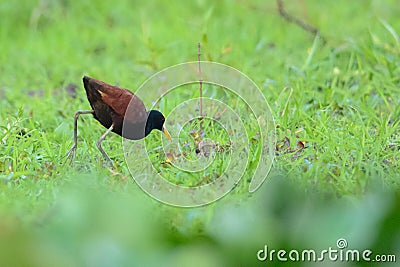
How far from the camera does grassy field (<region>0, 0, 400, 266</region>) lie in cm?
85

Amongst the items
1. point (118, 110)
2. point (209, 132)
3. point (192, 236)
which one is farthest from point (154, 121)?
point (192, 236)

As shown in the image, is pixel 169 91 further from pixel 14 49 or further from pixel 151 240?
pixel 151 240

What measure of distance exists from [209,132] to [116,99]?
0.64m

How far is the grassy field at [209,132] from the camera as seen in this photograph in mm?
853

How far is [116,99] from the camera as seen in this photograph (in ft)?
9.29

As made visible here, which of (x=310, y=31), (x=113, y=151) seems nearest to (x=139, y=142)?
(x=113, y=151)

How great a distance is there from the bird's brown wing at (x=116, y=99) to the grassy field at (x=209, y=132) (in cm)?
23

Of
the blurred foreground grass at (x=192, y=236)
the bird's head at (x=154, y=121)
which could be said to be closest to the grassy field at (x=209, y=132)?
the blurred foreground grass at (x=192, y=236)

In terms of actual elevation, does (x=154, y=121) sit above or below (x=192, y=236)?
above

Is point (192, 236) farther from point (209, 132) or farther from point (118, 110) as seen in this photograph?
point (209, 132)

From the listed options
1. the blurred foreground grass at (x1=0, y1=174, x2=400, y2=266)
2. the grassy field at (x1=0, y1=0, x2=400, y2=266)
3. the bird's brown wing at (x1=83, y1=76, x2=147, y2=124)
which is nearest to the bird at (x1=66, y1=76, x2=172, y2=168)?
the bird's brown wing at (x1=83, y1=76, x2=147, y2=124)

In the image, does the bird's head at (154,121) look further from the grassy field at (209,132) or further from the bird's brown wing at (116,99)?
the grassy field at (209,132)

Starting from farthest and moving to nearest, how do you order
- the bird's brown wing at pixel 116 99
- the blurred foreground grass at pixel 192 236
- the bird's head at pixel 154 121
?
the bird's head at pixel 154 121 < the bird's brown wing at pixel 116 99 < the blurred foreground grass at pixel 192 236

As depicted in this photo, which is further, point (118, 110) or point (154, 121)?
point (154, 121)
